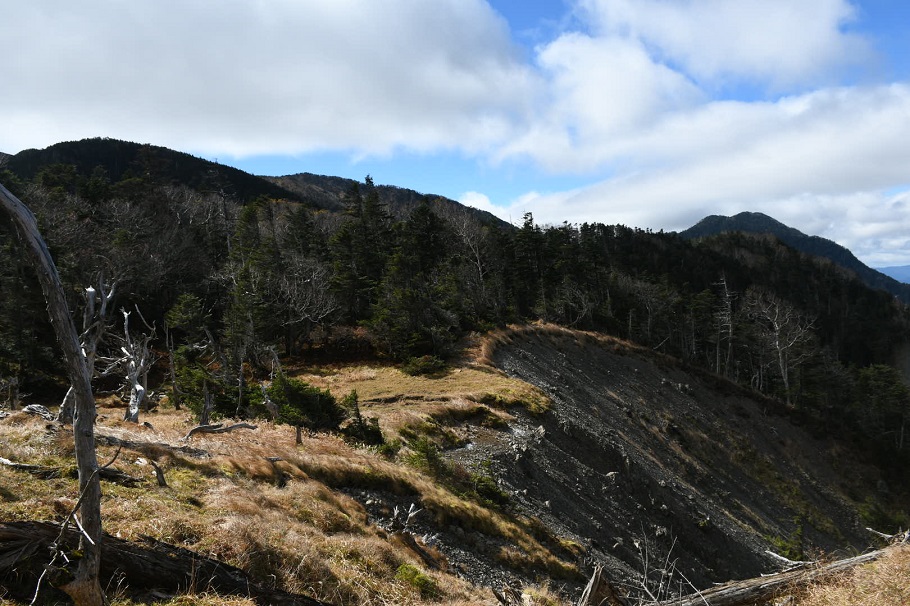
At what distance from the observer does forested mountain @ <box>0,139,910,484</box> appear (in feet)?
97.0

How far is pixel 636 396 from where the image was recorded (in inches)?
1345

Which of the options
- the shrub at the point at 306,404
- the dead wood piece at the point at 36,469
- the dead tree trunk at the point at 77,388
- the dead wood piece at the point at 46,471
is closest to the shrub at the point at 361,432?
the shrub at the point at 306,404

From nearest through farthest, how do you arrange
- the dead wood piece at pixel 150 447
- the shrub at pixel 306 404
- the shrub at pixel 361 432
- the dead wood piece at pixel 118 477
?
the dead wood piece at pixel 118 477 < the dead wood piece at pixel 150 447 < the shrub at pixel 306 404 < the shrub at pixel 361 432

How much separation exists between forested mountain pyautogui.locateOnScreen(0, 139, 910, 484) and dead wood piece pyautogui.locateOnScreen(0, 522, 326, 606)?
10.3 m

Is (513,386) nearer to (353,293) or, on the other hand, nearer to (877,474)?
(353,293)

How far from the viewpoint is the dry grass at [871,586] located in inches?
233

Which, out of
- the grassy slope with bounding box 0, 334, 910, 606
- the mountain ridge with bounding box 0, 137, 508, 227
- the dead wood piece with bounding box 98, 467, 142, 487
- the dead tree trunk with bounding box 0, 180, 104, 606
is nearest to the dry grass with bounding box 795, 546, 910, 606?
the grassy slope with bounding box 0, 334, 910, 606

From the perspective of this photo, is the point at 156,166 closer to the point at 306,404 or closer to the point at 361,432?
the point at 306,404

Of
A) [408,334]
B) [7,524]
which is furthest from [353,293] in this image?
[7,524]

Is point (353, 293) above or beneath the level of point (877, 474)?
above

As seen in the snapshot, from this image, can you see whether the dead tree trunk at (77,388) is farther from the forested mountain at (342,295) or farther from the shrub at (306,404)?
the shrub at (306,404)

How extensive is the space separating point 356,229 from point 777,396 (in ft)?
159

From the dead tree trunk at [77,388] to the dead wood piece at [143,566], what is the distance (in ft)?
1.51

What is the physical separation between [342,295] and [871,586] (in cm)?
3561
